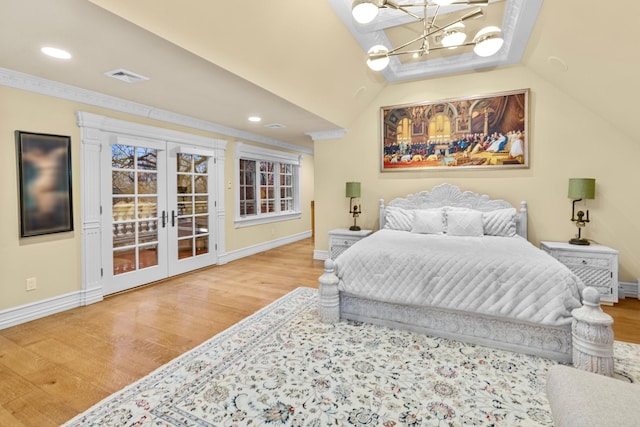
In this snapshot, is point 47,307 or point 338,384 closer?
point 338,384

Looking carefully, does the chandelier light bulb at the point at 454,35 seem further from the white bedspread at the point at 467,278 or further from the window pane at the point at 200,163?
the window pane at the point at 200,163

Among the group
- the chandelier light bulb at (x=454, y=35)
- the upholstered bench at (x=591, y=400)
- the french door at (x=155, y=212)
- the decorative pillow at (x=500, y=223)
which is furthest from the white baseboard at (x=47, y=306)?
the decorative pillow at (x=500, y=223)

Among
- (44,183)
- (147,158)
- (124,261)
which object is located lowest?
(124,261)

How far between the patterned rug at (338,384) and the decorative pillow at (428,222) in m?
1.73

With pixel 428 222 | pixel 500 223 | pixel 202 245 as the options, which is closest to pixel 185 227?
pixel 202 245

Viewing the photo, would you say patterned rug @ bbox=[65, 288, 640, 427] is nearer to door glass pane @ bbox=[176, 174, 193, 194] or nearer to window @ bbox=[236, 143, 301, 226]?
door glass pane @ bbox=[176, 174, 193, 194]

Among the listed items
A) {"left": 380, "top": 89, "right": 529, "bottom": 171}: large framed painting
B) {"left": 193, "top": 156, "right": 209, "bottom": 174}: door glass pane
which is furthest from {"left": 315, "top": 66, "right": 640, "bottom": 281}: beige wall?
{"left": 193, "top": 156, "right": 209, "bottom": 174}: door glass pane

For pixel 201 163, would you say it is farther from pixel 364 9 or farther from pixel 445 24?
pixel 445 24

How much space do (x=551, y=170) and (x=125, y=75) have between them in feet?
16.9

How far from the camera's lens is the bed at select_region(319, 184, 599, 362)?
231 cm

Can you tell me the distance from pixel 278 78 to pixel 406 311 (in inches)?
109

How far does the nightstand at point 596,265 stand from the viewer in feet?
11.2

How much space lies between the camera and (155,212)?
441cm

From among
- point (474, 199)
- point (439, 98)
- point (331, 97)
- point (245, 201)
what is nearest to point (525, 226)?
point (474, 199)
